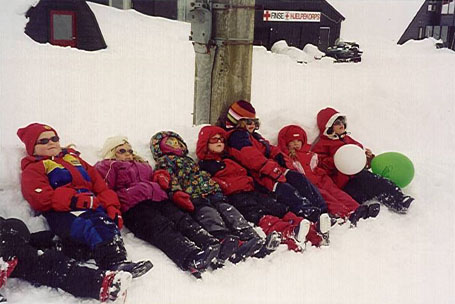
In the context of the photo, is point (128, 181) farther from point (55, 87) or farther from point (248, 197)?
point (55, 87)

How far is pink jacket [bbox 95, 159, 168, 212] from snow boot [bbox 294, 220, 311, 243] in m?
0.90

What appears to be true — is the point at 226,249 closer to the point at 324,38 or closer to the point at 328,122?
the point at 328,122

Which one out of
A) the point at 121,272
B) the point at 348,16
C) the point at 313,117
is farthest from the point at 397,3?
the point at 121,272

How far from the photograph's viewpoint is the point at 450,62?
405 inches

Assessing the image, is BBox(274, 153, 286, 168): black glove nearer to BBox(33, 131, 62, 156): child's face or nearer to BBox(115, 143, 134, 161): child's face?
BBox(115, 143, 134, 161): child's face

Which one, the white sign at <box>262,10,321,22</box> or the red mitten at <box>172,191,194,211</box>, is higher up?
the white sign at <box>262,10,321,22</box>

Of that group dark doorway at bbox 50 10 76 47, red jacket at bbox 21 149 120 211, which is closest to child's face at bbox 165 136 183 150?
red jacket at bbox 21 149 120 211

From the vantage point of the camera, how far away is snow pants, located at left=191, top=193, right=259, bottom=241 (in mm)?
3433

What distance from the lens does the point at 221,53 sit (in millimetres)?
4367

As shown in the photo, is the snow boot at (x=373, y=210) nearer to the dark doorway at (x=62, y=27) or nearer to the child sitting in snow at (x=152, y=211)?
the child sitting in snow at (x=152, y=211)

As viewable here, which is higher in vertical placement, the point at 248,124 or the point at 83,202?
the point at 248,124

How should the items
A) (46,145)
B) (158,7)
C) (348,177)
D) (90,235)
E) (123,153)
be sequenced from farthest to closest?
(158,7)
(348,177)
(123,153)
(46,145)
(90,235)

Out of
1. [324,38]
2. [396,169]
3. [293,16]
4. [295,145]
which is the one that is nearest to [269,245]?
[295,145]

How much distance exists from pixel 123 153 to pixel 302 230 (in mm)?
1333
